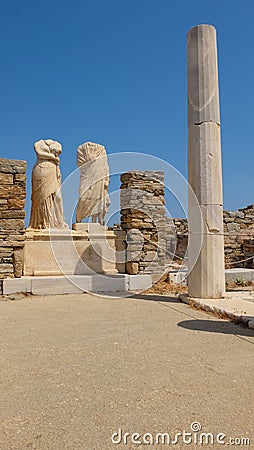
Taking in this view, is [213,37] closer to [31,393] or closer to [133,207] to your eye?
[133,207]

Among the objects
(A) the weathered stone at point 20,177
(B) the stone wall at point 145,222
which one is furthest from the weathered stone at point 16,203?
(B) the stone wall at point 145,222

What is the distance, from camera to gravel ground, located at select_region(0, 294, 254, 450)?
1994 mm

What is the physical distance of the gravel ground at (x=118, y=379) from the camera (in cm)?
199

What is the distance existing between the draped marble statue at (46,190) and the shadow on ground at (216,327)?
4.48 meters

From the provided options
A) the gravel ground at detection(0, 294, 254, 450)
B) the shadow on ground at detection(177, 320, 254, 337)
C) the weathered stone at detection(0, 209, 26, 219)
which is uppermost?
the weathered stone at detection(0, 209, 26, 219)

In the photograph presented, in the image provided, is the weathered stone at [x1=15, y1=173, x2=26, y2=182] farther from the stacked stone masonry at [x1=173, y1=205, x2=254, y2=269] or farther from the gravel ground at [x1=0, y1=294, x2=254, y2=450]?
the stacked stone masonry at [x1=173, y1=205, x2=254, y2=269]

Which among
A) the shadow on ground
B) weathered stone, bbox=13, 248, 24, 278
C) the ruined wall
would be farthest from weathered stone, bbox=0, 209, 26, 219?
the ruined wall

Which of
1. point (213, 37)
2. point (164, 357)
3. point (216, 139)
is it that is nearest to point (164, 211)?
point (216, 139)

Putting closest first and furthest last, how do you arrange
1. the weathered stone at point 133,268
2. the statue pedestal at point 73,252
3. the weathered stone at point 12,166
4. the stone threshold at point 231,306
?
the stone threshold at point 231,306, the weathered stone at point 12,166, the statue pedestal at point 73,252, the weathered stone at point 133,268

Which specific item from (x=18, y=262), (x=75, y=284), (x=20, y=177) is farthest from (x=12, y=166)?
(x=75, y=284)

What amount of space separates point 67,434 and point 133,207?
22.3 feet

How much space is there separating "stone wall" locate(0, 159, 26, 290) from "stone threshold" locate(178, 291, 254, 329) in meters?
3.35

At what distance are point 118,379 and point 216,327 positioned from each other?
7.10ft

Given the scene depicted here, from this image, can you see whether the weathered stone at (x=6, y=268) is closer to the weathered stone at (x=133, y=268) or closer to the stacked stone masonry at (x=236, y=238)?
the weathered stone at (x=133, y=268)
